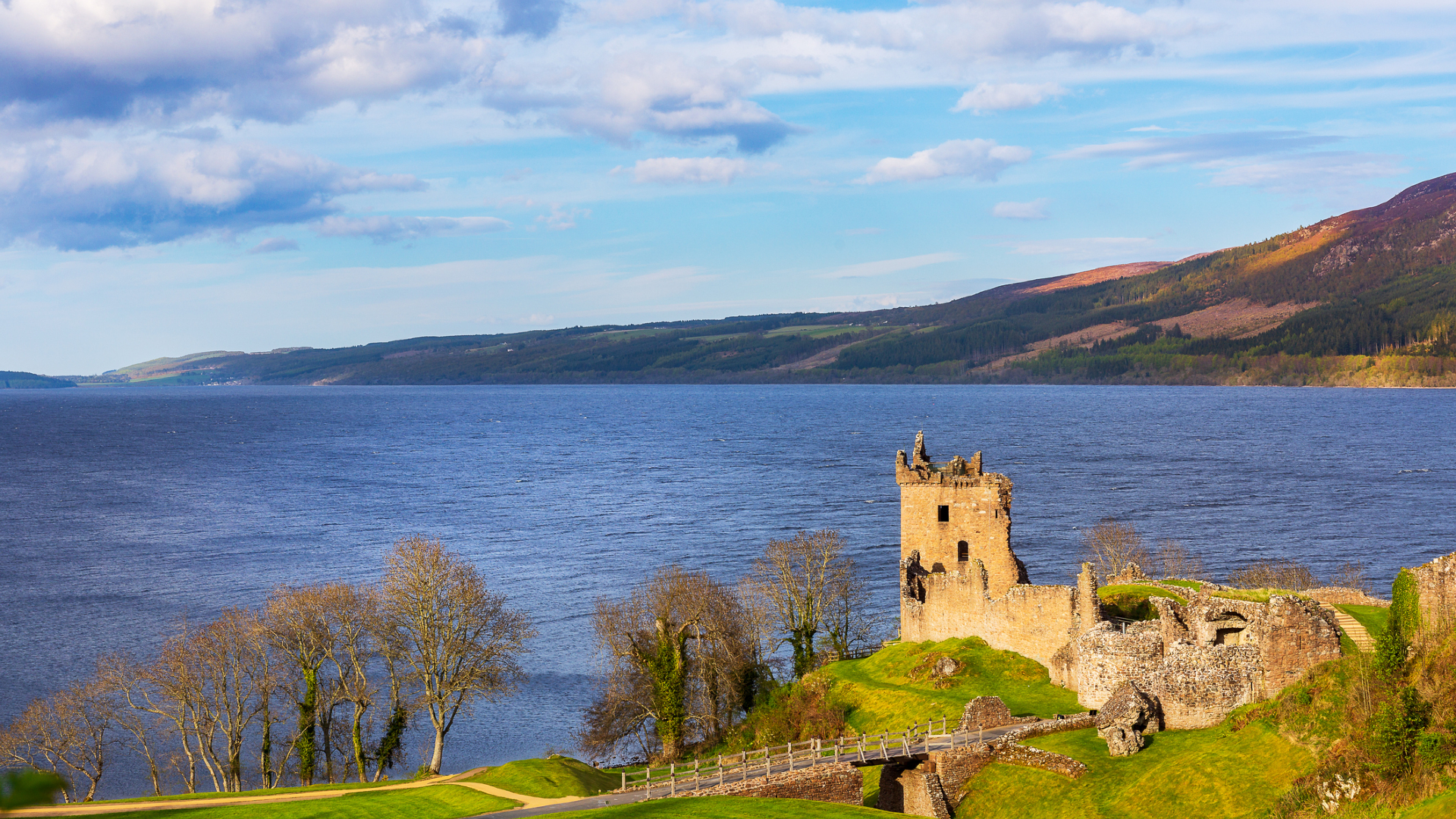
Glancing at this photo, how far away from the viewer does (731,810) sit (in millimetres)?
38156

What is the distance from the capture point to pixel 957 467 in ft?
221

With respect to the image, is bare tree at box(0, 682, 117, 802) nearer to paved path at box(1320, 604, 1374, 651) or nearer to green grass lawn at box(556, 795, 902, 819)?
green grass lawn at box(556, 795, 902, 819)

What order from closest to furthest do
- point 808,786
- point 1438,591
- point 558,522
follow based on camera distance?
point 1438,591
point 808,786
point 558,522

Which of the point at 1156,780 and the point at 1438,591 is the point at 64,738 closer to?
the point at 1156,780

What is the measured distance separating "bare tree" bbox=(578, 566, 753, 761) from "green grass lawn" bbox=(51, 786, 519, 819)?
70.4 ft

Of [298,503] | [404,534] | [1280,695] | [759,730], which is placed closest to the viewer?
[1280,695]

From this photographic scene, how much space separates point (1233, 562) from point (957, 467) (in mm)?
48919

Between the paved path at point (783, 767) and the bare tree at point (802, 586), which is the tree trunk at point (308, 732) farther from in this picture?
the bare tree at point (802, 586)

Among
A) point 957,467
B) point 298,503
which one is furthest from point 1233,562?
point 298,503

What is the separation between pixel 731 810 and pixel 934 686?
69.1 feet

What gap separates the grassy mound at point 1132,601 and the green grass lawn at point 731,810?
69.8ft

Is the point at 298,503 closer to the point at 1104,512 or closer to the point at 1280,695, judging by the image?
the point at 1104,512

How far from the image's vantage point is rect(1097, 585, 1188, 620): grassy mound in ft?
182

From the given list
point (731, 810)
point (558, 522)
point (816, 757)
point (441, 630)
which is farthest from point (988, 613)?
point (558, 522)
